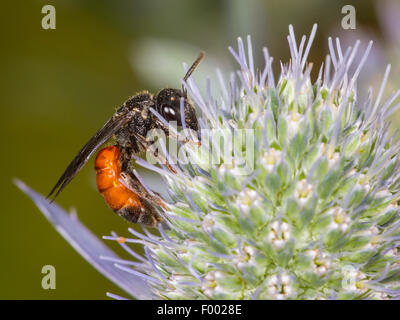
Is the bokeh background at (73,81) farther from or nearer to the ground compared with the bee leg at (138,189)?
farther from the ground

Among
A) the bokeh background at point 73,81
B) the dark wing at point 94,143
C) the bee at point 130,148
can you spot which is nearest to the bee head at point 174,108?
the bee at point 130,148

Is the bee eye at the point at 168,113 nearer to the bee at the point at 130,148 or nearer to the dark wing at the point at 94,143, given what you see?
the bee at the point at 130,148

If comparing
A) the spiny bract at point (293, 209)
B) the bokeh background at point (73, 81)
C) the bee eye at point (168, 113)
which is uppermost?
the bokeh background at point (73, 81)

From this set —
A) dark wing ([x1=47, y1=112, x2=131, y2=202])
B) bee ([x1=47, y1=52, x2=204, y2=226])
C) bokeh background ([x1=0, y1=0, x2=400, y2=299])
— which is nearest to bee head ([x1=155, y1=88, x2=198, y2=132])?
bee ([x1=47, y1=52, x2=204, y2=226])

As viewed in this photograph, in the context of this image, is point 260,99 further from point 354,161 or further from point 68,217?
point 68,217

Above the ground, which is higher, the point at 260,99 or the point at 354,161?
the point at 260,99

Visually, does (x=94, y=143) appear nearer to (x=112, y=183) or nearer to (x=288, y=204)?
(x=112, y=183)
